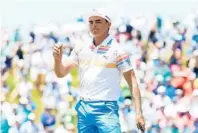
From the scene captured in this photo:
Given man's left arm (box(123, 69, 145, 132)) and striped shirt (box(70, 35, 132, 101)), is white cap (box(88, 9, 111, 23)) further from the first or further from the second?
man's left arm (box(123, 69, 145, 132))

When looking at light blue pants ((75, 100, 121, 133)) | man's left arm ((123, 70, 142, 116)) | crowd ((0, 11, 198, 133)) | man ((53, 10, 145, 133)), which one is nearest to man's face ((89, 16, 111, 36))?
man ((53, 10, 145, 133))

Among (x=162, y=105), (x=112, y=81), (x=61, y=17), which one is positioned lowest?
(x=162, y=105)

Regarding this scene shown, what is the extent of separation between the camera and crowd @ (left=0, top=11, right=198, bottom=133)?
5363 millimetres

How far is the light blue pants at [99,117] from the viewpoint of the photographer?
3.71 metres

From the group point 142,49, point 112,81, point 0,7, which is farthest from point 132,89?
point 0,7

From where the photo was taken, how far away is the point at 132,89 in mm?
3771

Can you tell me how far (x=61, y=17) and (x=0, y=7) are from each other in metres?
0.51

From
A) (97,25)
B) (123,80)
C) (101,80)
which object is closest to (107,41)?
(97,25)

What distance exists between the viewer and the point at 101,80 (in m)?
3.71

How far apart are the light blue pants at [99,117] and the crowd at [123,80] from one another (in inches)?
65.3

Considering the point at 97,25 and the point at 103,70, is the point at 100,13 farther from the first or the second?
the point at 103,70

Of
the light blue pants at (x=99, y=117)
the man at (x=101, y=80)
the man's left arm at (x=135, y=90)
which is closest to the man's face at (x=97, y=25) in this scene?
the man at (x=101, y=80)

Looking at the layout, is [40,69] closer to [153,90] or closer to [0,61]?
[0,61]

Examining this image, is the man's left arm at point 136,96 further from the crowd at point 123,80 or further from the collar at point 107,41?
the crowd at point 123,80
